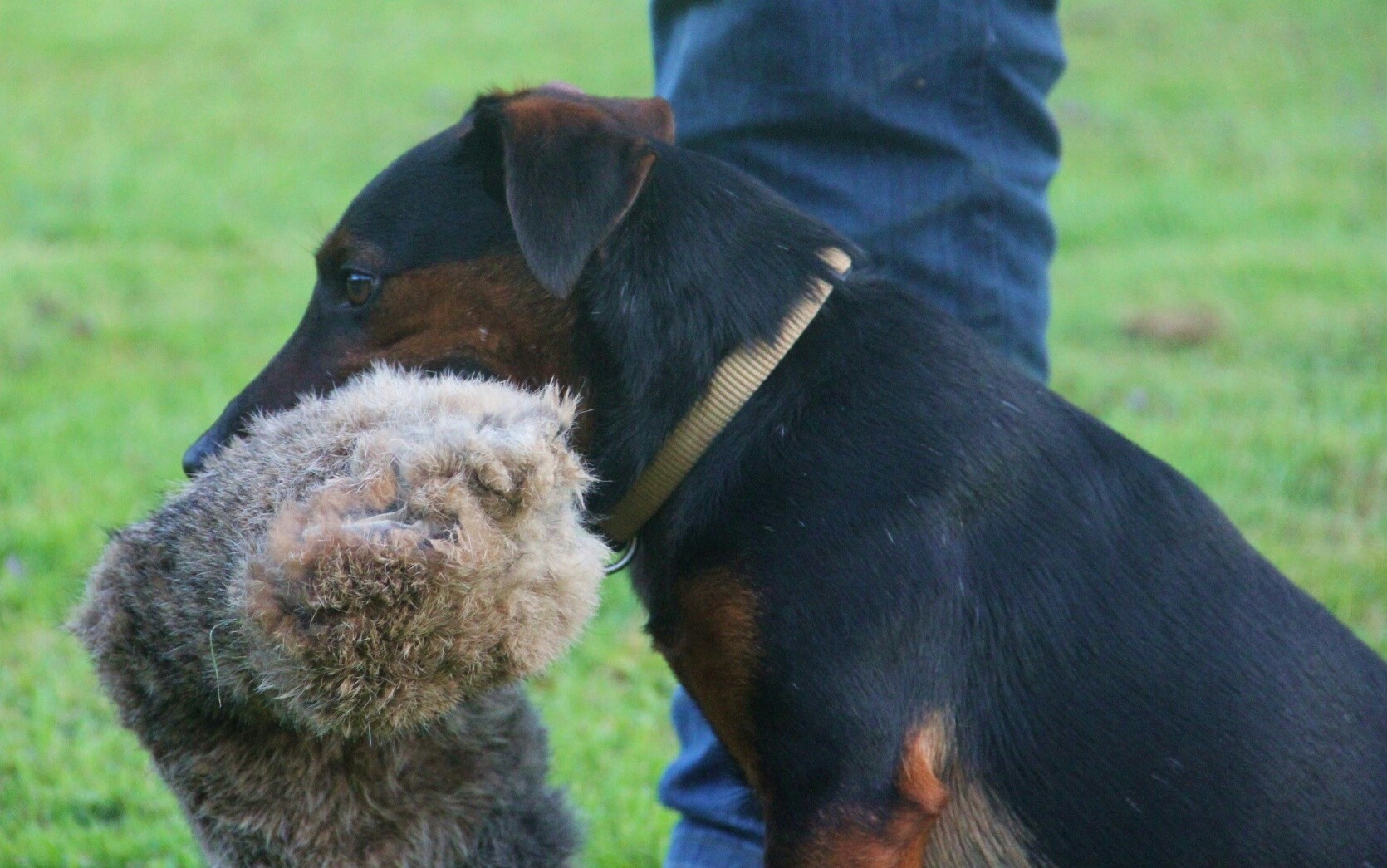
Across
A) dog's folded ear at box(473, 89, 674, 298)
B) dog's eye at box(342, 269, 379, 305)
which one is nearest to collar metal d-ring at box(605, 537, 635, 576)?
dog's folded ear at box(473, 89, 674, 298)

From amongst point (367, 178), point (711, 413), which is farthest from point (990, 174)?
point (367, 178)

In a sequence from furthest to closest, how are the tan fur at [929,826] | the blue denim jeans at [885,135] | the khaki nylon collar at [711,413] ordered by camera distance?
the blue denim jeans at [885,135] → the khaki nylon collar at [711,413] → the tan fur at [929,826]

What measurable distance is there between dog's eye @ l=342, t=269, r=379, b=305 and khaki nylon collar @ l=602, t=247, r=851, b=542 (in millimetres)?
718

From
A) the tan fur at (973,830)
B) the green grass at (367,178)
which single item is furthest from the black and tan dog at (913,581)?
the green grass at (367,178)

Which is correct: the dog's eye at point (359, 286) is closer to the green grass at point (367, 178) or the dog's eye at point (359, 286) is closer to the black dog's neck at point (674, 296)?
the black dog's neck at point (674, 296)

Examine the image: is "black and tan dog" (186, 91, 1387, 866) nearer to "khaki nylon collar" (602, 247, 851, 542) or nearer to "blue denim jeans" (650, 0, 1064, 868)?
"khaki nylon collar" (602, 247, 851, 542)

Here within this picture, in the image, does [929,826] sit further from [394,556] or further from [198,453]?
[198,453]

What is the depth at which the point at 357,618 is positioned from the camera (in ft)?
6.24

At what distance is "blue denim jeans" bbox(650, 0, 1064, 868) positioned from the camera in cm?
320

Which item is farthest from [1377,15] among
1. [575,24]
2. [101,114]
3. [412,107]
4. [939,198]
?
[939,198]

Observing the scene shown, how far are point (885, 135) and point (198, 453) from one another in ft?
5.36

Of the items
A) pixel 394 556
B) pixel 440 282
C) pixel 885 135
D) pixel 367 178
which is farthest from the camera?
pixel 367 178

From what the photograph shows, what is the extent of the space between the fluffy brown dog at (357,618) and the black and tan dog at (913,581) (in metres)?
0.45

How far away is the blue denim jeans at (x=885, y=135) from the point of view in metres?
3.20
